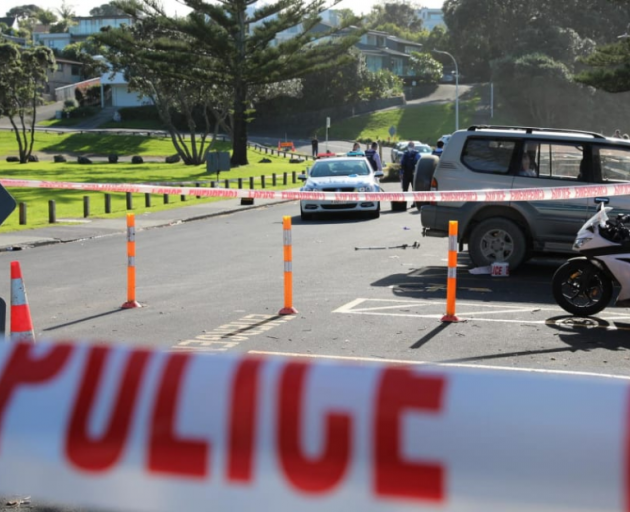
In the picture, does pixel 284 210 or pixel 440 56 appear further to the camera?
pixel 440 56

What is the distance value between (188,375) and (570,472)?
0.88 m

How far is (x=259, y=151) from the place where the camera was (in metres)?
75.4

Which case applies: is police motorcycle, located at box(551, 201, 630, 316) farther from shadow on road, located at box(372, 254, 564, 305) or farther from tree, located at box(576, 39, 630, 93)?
tree, located at box(576, 39, 630, 93)

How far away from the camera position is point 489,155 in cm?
1479

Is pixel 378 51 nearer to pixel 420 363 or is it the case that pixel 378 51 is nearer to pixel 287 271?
pixel 287 271

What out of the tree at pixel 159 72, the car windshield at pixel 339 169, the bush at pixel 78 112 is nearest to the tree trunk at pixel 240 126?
the tree at pixel 159 72

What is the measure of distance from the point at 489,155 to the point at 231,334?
629 cm

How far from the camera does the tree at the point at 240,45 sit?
5078cm

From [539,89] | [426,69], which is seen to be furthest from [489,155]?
[426,69]

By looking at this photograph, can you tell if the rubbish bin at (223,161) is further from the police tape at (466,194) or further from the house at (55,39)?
the house at (55,39)

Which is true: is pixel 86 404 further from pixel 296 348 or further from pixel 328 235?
pixel 328 235

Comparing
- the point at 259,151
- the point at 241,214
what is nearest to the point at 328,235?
the point at 241,214

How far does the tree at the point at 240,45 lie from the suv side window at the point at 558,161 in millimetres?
37904

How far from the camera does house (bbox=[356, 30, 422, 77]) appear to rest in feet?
423
